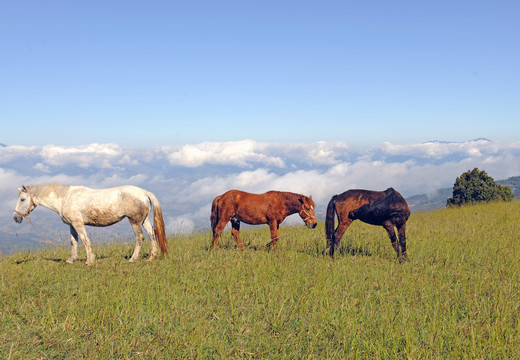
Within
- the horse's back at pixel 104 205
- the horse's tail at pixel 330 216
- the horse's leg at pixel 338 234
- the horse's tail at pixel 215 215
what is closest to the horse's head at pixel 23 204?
the horse's back at pixel 104 205

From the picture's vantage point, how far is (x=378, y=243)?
435 inches

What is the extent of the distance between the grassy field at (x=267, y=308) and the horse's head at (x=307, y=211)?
1.34m

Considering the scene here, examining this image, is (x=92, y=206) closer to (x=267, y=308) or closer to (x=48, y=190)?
(x=48, y=190)

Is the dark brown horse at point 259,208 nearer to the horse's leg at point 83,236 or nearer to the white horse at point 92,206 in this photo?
the white horse at point 92,206

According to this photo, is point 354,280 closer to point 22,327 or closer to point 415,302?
point 415,302

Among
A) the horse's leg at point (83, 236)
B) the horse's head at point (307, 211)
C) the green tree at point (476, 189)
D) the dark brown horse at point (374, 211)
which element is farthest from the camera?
the green tree at point (476, 189)

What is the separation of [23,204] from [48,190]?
2.64 ft

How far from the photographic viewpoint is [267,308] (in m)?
5.97

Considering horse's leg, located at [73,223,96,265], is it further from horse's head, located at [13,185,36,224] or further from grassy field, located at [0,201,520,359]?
horse's head, located at [13,185,36,224]

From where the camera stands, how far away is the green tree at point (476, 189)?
3083 cm

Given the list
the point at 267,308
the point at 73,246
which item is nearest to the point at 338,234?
the point at 267,308

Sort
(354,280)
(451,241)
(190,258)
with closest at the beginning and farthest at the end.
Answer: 1. (354,280)
2. (190,258)
3. (451,241)

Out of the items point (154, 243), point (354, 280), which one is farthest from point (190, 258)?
point (354, 280)

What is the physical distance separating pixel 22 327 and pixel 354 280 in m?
5.68
